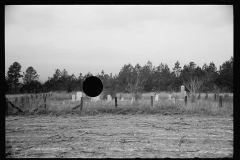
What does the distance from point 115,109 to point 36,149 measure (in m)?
8.40

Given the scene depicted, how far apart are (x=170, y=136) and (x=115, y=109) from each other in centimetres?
715

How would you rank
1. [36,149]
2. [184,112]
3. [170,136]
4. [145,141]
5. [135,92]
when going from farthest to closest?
[135,92]
[184,112]
[170,136]
[145,141]
[36,149]

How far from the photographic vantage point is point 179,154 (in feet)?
13.6

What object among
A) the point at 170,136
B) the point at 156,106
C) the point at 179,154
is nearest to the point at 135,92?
the point at 156,106

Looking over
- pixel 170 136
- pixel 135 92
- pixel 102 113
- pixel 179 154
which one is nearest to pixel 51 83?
pixel 102 113

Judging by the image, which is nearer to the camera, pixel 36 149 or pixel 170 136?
pixel 36 149

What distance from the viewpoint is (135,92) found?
18125 millimetres
